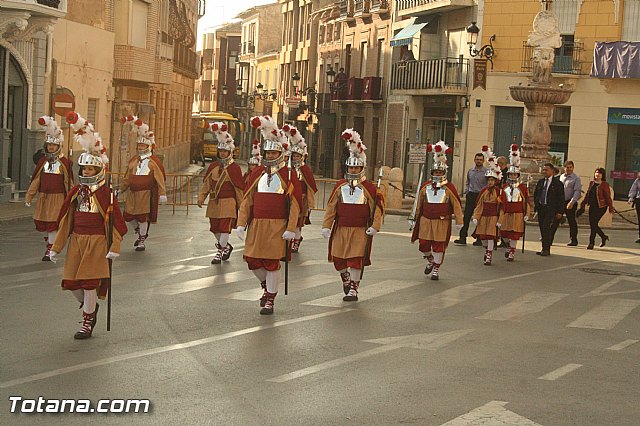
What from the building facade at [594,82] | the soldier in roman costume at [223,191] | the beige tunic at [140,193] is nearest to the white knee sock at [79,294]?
the soldier in roman costume at [223,191]

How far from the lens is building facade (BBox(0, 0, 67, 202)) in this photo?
30094 mm

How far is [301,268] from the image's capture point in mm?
19109

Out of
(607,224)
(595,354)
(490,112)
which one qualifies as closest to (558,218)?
(607,224)

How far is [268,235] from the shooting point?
14.5 metres

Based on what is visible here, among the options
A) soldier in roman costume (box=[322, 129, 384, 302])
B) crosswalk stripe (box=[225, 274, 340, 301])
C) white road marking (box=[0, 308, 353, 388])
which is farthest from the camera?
soldier in roman costume (box=[322, 129, 384, 302])

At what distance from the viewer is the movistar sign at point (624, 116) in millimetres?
40938

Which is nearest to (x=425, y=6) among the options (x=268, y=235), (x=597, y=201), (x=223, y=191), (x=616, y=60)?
(x=616, y=60)

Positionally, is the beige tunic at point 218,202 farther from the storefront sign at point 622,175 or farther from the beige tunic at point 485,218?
the storefront sign at point 622,175

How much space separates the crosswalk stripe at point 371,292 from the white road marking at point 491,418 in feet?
18.7

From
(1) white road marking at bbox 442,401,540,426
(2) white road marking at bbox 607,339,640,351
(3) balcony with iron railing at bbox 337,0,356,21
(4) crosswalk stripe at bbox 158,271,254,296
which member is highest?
(3) balcony with iron railing at bbox 337,0,356,21

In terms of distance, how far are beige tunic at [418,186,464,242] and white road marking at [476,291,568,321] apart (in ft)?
5.89

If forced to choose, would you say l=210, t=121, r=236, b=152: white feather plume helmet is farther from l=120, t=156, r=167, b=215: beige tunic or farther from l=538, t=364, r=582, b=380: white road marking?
l=538, t=364, r=582, b=380: white road marking

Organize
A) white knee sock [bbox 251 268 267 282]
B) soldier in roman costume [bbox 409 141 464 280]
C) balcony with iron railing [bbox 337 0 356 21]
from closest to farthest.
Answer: white knee sock [bbox 251 268 267 282], soldier in roman costume [bbox 409 141 464 280], balcony with iron railing [bbox 337 0 356 21]

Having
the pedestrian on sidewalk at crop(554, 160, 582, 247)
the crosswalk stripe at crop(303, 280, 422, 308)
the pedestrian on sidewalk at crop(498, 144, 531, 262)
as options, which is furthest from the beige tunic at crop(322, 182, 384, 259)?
the pedestrian on sidewalk at crop(554, 160, 582, 247)
